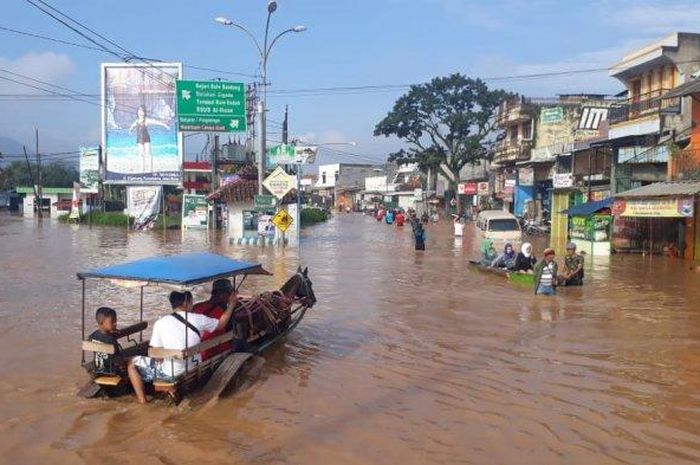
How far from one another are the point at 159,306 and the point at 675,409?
9854 mm

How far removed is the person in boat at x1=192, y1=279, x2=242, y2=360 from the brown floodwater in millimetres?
621

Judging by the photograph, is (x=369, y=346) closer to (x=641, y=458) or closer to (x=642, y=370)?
(x=642, y=370)

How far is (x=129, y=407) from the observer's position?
7688 mm

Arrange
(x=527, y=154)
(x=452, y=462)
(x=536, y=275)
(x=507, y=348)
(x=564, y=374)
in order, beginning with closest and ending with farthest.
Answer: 1. (x=452, y=462)
2. (x=564, y=374)
3. (x=507, y=348)
4. (x=536, y=275)
5. (x=527, y=154)

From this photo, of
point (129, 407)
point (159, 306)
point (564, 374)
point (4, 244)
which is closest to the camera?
point (129, 407)

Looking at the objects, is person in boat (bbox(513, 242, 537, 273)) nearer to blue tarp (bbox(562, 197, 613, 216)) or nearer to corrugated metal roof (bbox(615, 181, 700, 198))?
corrugated metal roof (bbox(615, 181, 700, 198))

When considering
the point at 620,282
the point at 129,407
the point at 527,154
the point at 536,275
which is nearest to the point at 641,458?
the point at 129,407

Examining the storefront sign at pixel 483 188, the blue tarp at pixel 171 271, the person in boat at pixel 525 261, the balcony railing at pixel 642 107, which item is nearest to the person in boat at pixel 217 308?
the blue tarp at pixel 171 271

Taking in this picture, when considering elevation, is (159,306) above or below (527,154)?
below

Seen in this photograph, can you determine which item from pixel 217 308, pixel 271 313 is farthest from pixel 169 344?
pixel 271 313

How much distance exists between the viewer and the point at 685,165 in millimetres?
23906

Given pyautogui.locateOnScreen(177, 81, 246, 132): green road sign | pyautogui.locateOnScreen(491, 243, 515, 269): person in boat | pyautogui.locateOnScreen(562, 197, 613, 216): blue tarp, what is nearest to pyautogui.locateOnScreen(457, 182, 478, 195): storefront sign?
pyautogui.locateOnScreen(177, 81, 246, 132): green road sign

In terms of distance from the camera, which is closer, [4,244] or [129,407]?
[129,407]

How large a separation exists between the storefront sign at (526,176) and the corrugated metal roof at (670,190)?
835 inches
